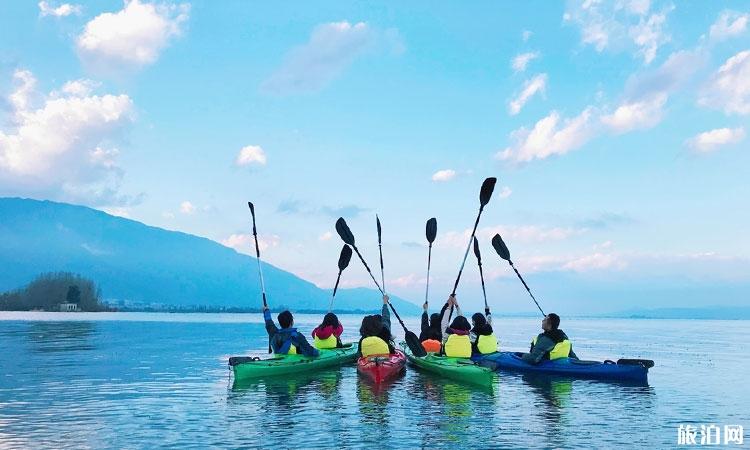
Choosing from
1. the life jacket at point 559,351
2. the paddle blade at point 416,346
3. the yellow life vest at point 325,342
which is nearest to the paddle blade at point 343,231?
the yellow life vest at point 325,342

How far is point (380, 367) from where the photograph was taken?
23.1 meters

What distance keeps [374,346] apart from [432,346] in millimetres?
4790

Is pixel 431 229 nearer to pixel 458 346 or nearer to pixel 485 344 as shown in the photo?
pixel 485 344

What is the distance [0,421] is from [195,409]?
4.74m

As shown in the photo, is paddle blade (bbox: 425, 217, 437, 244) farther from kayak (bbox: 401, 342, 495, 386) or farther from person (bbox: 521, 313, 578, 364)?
person (bbox: 521, 313, 578, 364)

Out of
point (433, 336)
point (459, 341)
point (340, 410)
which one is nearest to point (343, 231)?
point (433, 336)

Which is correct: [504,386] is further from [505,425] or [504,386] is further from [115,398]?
[115,398]

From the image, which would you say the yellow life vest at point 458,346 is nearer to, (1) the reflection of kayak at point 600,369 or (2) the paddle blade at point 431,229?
(1) the reflection of kayak at point 600,369

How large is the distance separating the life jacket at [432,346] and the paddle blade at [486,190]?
9.96 metres

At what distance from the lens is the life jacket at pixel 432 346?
27.9 meters

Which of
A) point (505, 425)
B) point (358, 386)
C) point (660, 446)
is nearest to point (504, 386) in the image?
point (358, 386)

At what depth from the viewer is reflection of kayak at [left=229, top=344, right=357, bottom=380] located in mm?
23047

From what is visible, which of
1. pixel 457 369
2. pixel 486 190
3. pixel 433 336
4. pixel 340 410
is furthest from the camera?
pixel 486 190

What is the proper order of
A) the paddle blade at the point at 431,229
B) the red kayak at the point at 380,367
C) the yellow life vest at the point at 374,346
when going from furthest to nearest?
1. the paddle blade at the point at 431,229
2. the yellow life vest at the point at 374,346
3. the red kayak at the point at 380,367
